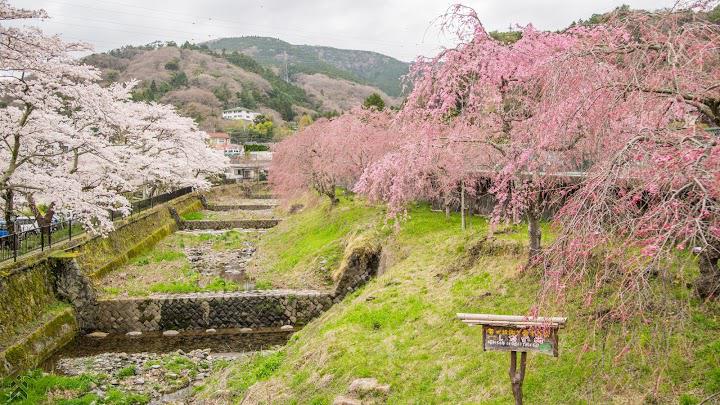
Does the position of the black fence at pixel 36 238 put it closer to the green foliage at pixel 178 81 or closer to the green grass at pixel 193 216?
the green grass at pixel 193 216

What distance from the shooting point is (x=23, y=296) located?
592 inches

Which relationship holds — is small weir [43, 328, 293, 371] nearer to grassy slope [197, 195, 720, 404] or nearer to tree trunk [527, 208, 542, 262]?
grassy slope [197, 195, 720, 404]

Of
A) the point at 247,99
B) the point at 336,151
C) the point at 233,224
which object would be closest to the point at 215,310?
the point at 336,151

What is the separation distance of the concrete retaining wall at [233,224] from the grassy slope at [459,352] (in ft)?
77.8

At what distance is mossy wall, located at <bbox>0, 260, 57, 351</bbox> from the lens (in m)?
13.8

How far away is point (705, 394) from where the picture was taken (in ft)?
19.7

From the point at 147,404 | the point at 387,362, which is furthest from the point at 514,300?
the point at 147,404

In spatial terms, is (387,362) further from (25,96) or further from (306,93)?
(306,93)

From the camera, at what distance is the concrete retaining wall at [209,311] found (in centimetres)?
1753

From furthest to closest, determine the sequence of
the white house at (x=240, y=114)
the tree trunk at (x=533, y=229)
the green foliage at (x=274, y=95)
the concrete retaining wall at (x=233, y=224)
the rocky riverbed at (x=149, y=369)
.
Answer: the green foliage at (x=274, y=95) < the white house at (x=240, y=114) < the concrete retaining wall at (x=233, y=224) < the rocky riverbed at (x=149, y=369) < the tree trunk at (x=533, y=229)

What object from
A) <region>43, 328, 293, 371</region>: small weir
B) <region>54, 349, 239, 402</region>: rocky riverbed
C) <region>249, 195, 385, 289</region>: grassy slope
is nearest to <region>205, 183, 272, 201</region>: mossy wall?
<region>249, 195, 385, 289</region>: grassy slope

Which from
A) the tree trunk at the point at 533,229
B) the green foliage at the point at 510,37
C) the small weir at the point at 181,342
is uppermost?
the green foliage at the point at 510,37

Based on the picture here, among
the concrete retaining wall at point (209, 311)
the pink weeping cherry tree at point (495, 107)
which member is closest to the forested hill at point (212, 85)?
the concrete retaining wall at point (209, 311)

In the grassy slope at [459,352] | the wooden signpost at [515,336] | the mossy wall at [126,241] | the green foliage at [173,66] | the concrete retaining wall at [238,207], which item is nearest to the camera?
the wooden signpost at [515,336]
